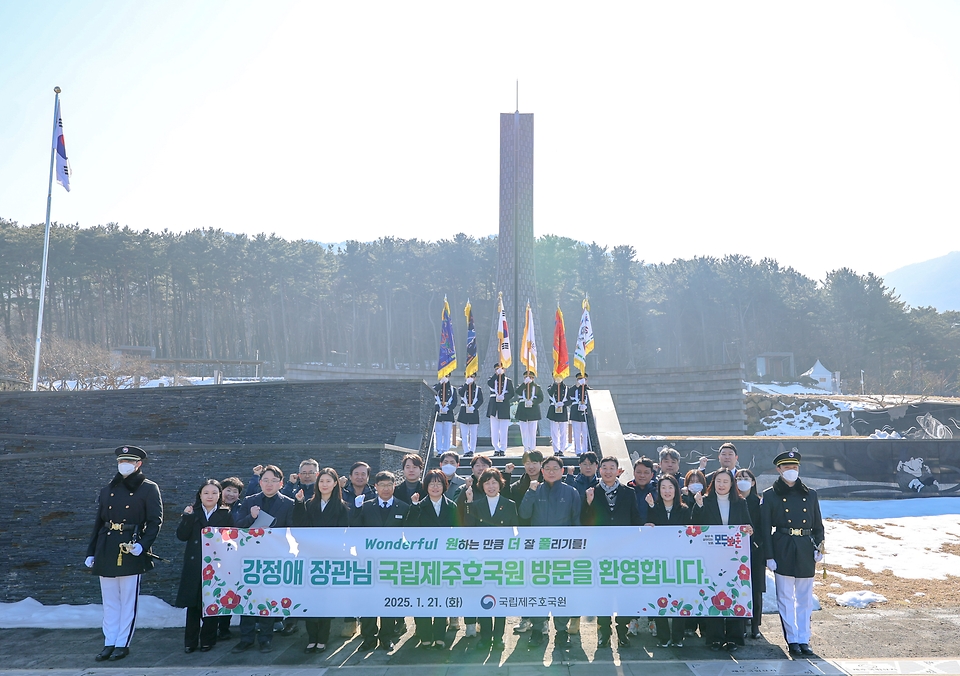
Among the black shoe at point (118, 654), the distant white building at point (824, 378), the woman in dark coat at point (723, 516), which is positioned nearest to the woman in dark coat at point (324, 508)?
the black shoe at point (118, 654)

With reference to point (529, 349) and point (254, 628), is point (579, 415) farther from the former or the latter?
point (254, 628)

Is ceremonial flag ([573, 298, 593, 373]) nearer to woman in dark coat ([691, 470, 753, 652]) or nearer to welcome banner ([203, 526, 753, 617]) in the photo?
woman in dark coat ([691, 470, 753, 652])

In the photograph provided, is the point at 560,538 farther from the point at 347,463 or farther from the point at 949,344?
the point at 949,344

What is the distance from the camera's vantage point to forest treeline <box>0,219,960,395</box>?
46.1 metres

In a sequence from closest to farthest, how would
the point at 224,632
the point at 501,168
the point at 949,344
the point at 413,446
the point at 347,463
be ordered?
1. the point at 224,632
2. the point at 347,463
3. the point at 413,446
4. the point at 501,168
5. the point at 949,344

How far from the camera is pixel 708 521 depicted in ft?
20.6

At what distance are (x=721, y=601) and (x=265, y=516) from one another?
13.2 ft

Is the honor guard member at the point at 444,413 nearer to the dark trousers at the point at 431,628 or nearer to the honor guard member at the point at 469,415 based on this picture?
the honor guard member at the point at 469,415

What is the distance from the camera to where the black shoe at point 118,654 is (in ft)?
20.1

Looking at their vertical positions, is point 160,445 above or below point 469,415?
below

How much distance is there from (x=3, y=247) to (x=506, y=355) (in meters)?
39.2

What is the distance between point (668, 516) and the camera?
6398mm

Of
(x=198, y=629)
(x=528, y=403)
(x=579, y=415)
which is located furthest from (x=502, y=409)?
(x=198, y=629)

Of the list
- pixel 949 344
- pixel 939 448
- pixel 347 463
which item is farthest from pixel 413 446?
pixel 949 344
